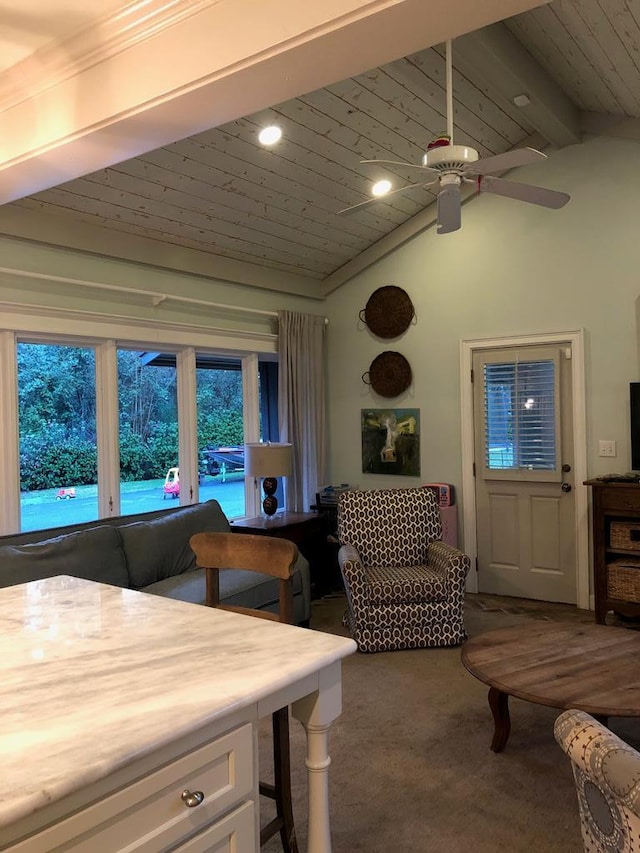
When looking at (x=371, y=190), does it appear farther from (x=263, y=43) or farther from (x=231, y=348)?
(x=263, y=43)

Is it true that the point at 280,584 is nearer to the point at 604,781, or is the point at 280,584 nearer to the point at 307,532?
the point at 604,781

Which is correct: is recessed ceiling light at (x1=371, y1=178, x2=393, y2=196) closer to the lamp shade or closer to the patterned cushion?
the lamp shade

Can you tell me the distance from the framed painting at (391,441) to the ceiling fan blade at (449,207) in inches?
95.6

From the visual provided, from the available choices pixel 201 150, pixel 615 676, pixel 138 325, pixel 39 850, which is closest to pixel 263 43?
pixel 39 850

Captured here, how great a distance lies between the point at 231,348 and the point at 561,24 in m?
3.01

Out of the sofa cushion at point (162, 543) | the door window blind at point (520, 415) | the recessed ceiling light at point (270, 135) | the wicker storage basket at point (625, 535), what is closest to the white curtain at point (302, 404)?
the sofa cushion at point (162, 543)

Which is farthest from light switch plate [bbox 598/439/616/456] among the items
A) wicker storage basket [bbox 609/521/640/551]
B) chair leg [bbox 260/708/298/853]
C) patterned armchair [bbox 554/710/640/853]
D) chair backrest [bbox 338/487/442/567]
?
patterned armchair [bbox 554/710/640/853]

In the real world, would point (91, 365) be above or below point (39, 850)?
above

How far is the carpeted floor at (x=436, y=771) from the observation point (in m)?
2.23

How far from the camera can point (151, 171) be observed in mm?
3811

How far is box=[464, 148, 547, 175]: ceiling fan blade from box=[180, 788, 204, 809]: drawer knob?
8.26 ft

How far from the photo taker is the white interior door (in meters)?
4.85

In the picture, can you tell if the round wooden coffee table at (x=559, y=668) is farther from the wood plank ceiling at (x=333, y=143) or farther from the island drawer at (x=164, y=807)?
the wood plank ceiling at (x=333, y=143)

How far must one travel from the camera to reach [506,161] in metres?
2.78
